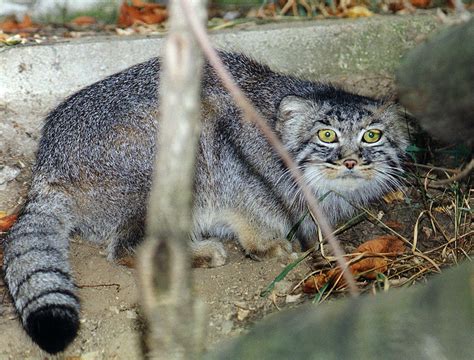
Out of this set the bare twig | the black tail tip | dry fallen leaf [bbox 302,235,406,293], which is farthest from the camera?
dry fallen leaf [bbox 302,235,406,293]

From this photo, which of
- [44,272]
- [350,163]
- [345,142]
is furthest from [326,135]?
[44,272]

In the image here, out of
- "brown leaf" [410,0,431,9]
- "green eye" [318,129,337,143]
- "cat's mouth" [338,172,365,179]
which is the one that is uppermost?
"brown leaf" [410,0,431,9]

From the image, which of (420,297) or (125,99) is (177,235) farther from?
(125,99)

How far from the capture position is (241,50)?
219 inches

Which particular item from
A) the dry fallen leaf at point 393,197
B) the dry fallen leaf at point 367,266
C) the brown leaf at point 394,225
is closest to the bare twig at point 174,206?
the dry fallen leaf at point 367,266

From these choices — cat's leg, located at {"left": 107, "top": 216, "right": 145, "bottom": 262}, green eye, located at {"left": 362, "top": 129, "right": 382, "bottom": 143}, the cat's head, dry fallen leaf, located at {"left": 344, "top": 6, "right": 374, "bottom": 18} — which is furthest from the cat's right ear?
dry fallen leaf, located at {"left": 344, "top": 6, "right": 374, "bottom": 18}

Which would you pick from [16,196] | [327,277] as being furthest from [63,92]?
[327,277]

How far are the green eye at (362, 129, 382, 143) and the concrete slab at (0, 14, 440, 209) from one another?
1.31 metres

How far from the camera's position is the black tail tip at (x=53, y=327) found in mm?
3299

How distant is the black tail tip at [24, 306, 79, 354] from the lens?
330 cm

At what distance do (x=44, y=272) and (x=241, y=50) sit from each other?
8.21 feet

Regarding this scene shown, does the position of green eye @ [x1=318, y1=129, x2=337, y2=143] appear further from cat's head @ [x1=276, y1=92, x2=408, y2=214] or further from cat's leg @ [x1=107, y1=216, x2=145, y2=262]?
cat's leg @ [x1=107, y1=216, x2=145, y2=262]

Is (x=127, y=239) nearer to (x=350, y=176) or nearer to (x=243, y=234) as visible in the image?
(x=243, y=234)

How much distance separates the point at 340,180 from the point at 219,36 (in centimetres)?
182
